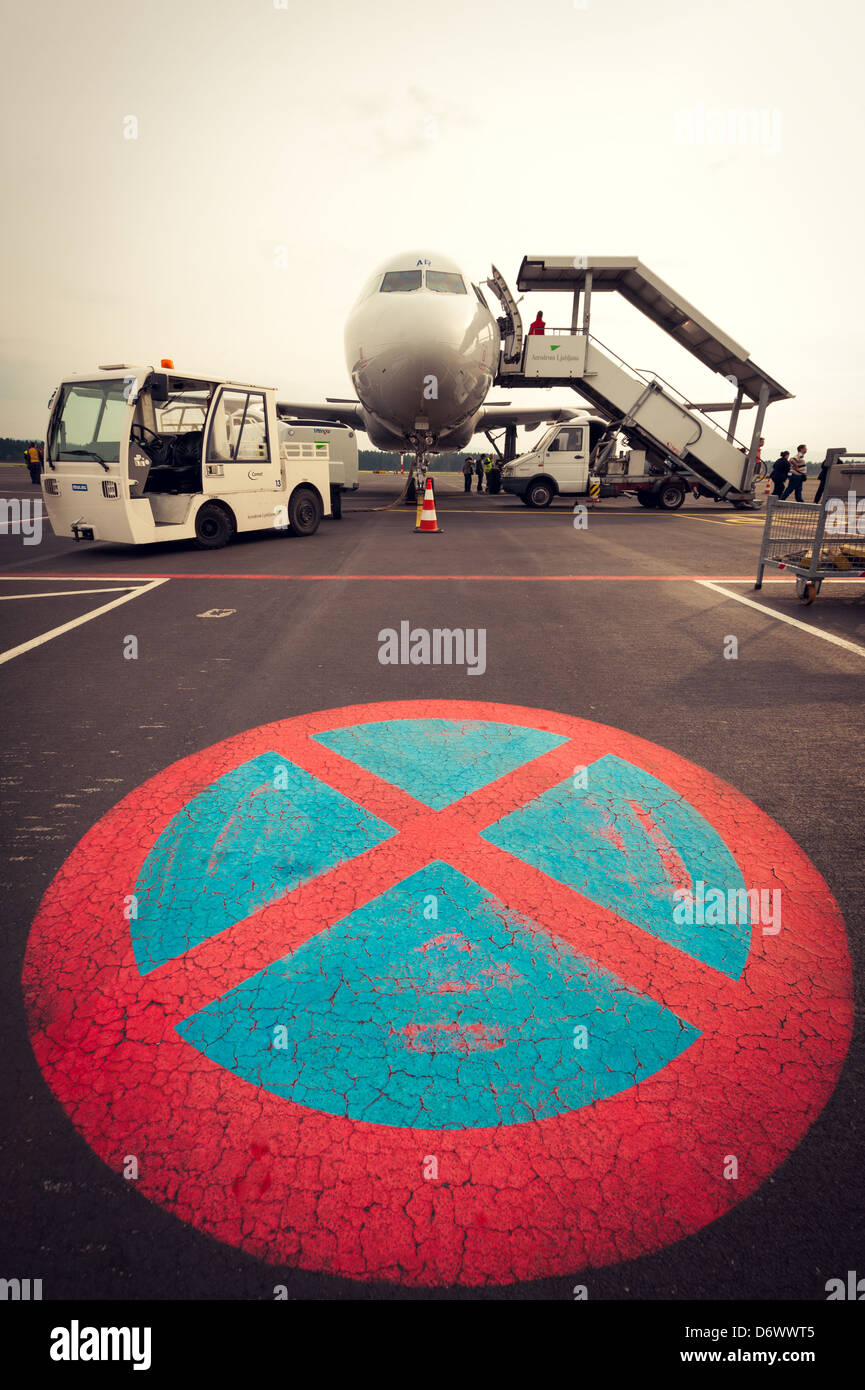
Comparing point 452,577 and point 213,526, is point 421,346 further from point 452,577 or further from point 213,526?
point 452,577

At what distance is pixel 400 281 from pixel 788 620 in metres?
13.0

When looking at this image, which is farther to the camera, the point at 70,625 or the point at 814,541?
the point at 814,541

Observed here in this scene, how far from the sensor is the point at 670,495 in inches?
867

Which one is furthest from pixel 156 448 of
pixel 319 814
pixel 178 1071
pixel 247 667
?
pixel 178 1071

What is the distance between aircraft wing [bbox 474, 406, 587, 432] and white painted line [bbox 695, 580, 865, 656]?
20752mm

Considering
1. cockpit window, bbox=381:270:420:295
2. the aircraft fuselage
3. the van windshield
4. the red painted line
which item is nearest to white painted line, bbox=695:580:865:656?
the red painted line

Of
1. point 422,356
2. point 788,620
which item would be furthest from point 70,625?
point 422,356

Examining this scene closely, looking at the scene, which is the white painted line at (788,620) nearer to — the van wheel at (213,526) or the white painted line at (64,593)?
the white painted line at (64,593)

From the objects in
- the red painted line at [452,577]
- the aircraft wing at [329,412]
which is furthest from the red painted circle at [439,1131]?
the aircraft wing at [329,412]

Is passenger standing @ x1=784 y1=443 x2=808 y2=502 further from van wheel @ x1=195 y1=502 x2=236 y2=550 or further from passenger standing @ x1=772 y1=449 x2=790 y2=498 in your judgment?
van wheel @ x1=195 y1=502 x2=236 y2=550

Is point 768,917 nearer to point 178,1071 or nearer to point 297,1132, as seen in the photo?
point 297,1132

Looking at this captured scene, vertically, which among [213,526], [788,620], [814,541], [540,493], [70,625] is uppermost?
[540,493]

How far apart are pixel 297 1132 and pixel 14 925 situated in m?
1.48
